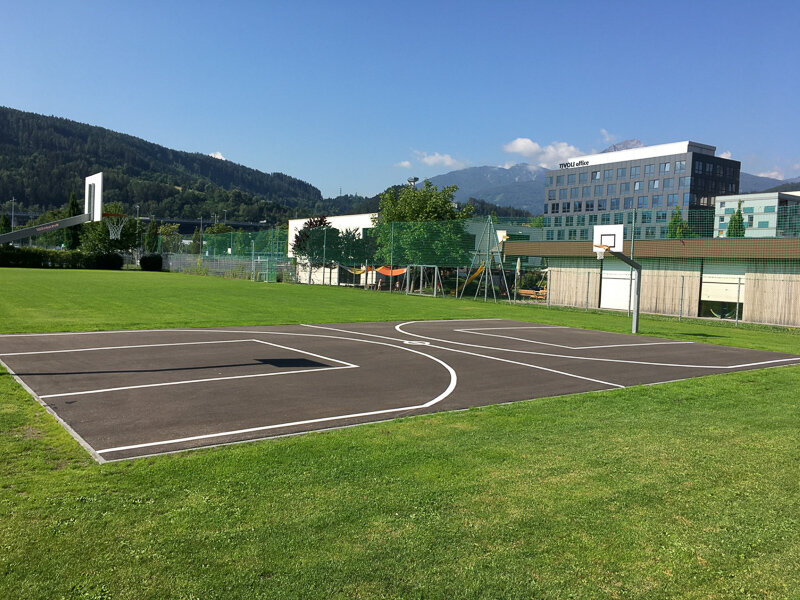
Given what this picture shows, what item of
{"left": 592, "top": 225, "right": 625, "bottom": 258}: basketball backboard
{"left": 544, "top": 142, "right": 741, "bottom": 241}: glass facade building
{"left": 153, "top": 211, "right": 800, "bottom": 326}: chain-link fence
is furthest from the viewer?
{"left": 544, "top": 142, "right": 741, "bottom": 241}: glass facade building

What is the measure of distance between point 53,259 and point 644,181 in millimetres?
92412

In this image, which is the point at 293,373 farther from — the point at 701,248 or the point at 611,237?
the point at 701,248

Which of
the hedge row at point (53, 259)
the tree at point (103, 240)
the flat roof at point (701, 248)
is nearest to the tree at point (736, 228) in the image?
the flat roof at point (701, 248)

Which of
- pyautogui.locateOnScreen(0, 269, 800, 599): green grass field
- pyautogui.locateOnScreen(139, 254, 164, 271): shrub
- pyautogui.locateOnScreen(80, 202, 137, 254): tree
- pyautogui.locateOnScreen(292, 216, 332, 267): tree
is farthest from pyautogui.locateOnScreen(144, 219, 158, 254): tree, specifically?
pyautogui.locateOnScreen(0, 269, 800, 599): green grass field

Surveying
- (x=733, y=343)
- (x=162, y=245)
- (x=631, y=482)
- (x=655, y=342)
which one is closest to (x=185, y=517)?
(x=631, y=482)

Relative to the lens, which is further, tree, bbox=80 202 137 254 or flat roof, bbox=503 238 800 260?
tree, bbox=80 202 137 254

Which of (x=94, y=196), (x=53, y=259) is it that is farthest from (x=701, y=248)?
(x=53, y=259)

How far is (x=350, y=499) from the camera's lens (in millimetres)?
5496

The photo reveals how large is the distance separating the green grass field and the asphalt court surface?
0.77 m

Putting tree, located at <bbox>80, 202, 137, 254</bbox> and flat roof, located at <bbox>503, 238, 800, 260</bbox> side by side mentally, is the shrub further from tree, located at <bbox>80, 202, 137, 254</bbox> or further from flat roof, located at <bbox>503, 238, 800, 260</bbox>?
flat roof, located at <bbox>503, 238, 800, 260</bbox>

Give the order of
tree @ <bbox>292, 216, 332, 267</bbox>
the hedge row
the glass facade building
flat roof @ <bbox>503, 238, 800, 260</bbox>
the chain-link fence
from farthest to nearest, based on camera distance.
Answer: the glass facade building, the hedge row, tree @ <bbox>292, 216, 332, 267</bbox>, the chain-link fence, flat roof @ <bbox>503, 238, 800, 260</bbox>

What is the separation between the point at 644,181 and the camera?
10831cm

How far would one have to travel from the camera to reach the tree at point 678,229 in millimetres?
31234

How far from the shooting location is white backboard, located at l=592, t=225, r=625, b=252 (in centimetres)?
2400
